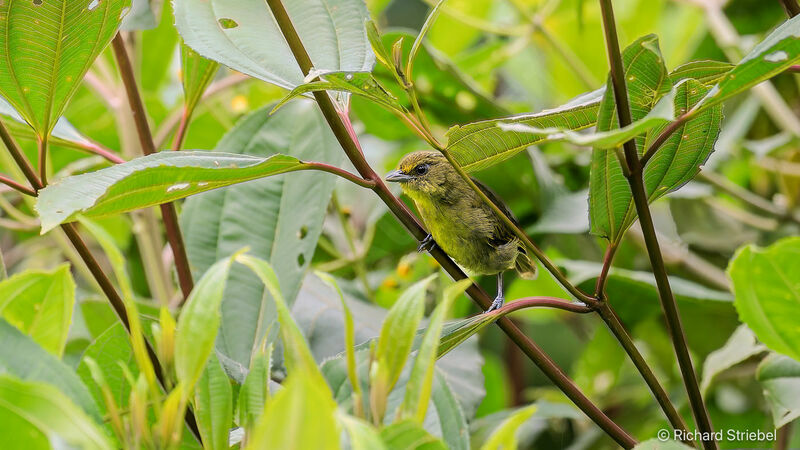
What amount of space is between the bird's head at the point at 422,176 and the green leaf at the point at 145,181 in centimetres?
142

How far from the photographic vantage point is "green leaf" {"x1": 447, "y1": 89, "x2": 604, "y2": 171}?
1091 millimetres

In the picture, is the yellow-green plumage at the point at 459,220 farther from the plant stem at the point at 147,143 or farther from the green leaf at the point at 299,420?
the green leaf at the point at 299,420

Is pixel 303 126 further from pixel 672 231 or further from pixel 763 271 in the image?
pixel 672 231

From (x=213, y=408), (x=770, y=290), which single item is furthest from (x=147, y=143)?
(x=770, y=290)

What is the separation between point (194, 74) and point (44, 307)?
2.24ft

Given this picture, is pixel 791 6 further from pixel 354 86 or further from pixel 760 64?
pixel 354 86

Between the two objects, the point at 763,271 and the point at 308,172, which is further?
the point at 308,172

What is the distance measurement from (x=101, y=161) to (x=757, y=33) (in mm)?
2532

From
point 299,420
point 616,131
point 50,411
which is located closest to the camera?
point 299,420

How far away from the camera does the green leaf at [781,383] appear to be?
1.40 metres

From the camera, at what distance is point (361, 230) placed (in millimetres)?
2777

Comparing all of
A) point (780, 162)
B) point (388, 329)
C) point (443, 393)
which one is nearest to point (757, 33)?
point (780, 162)

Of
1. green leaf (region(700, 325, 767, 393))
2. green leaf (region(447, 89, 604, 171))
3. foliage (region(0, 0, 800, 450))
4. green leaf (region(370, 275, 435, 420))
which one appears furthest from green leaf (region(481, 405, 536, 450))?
green leaf (region(700, 325, 767, 393))

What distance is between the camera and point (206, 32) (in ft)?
4.18
